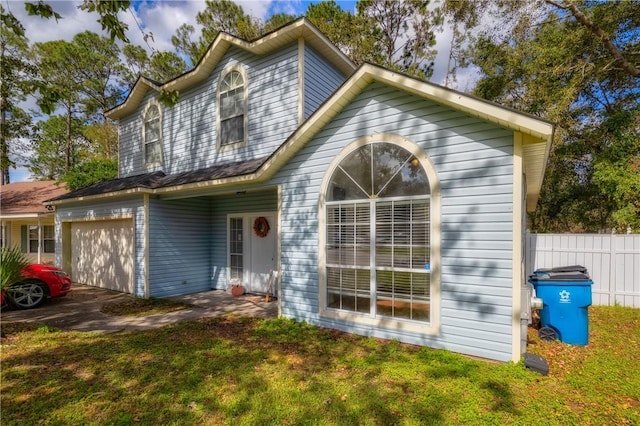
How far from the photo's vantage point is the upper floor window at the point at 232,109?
27.4ft

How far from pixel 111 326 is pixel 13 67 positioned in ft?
27.8

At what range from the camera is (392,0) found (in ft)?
50.7

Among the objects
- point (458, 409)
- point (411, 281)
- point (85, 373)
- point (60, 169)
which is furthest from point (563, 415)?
point (60, 169)

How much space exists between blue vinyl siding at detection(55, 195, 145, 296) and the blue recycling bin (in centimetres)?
920

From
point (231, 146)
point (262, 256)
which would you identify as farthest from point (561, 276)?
point (231, 146)

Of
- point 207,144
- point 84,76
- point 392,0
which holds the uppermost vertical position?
point 392,0

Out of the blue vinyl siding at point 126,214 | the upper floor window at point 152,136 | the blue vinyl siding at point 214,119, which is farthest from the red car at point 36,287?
the upper floor window at point 152,136

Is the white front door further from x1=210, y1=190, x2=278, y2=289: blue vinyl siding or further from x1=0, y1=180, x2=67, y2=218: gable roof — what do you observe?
x1=0, y1=180, x2=67, y2=218: gable roof

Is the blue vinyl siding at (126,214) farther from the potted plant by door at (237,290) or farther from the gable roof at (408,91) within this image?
the potted plant by door at (237,290)

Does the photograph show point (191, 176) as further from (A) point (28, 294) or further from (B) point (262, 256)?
(A) point (28, 294)

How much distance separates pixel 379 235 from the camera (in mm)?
5023

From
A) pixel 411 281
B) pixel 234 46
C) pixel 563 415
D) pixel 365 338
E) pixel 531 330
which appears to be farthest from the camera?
pixel 234 46

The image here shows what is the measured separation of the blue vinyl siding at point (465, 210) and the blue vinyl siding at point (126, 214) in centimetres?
627

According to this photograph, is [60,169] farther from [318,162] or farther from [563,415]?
[563,415]
